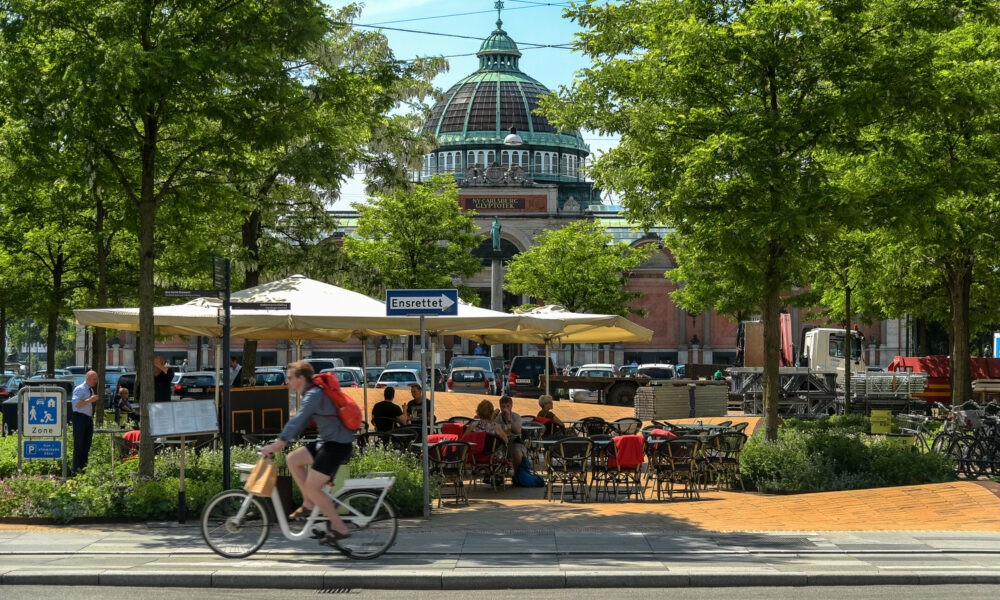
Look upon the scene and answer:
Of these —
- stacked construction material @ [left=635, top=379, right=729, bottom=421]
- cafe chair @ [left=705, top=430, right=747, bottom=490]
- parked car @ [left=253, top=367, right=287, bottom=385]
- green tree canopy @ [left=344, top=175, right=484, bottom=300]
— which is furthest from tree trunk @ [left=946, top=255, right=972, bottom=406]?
green tree canopy @ [left=344, top=175, right=484, bottom=300]

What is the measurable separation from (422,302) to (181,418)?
9.09 feet

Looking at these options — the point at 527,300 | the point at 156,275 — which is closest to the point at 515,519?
the point at 156,275

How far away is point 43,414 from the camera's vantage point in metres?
15.4

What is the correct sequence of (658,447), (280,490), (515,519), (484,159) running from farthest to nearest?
(484,159), (658,447), (515,519), (280,490)

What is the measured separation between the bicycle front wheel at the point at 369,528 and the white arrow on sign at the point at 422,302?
274 cm

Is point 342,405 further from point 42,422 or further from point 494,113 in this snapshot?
point 494,113

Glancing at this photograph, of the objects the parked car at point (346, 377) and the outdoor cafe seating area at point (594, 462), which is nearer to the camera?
the outdoor cafe seating area at point (594, 462)

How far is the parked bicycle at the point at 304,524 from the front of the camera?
10.5m

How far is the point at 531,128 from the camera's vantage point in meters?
94.2

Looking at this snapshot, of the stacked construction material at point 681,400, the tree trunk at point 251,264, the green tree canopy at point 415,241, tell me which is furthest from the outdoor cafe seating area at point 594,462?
the green tree canopy at point 415,241

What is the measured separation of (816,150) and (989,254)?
6326 mm

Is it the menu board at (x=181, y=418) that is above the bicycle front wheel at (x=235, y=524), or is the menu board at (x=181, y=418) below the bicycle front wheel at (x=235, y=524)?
above

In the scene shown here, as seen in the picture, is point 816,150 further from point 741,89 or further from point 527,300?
point 527,300

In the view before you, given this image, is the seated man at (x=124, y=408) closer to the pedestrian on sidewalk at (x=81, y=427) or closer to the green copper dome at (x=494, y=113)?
the pedestrian on sidewalk at (x=81, y=427)
